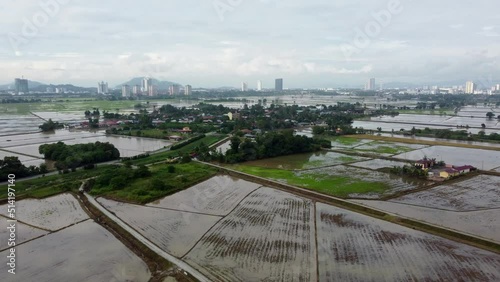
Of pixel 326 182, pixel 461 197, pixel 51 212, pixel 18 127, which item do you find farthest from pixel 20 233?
pixel 18 127

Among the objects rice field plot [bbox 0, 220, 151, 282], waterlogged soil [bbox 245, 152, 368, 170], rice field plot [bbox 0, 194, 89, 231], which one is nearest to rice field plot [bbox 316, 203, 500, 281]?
rice field plot [bbox 0, 220, 151, 282]

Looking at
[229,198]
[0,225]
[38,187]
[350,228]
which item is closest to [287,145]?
[229,198]

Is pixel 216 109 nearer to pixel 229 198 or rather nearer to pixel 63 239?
pixel 229 198

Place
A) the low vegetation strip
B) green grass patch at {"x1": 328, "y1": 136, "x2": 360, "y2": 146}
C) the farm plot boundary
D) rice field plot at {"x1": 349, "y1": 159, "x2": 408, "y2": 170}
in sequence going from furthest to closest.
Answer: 1. green grass patch at {"x1": 328, "y1": 136, "x2": 360, "y2": 146}
2. the low vegetation strip
3. rice field plot at {"x1": 349, "y1": 159, "x2": 408, "y2": 170}
4. the farm plot boundary

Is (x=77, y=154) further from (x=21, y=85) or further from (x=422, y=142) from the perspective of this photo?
(x=21, y=85)

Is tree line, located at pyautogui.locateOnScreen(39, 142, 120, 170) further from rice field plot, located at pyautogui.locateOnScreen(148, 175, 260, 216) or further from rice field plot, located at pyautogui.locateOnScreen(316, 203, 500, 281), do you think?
rice field plot, located at pyautogui.locateOnScreen(316, 203, 500, 281)

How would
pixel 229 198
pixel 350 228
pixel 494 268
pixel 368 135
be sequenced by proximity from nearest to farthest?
pixel 494 268
pixel 350 228
pixel 229 198
pixel 368 135
